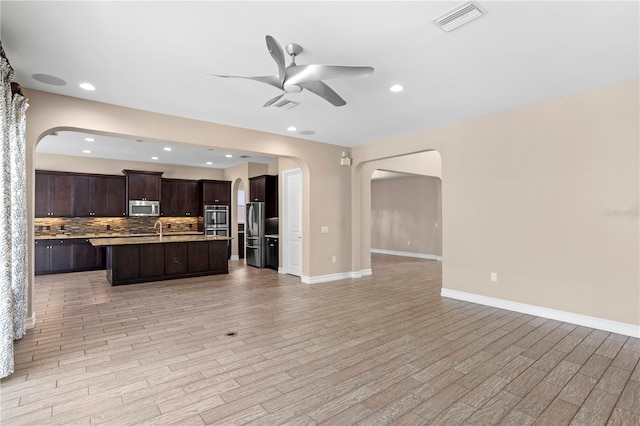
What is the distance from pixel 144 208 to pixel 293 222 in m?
4.69

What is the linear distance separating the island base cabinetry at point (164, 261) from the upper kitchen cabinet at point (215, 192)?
10.1 ft

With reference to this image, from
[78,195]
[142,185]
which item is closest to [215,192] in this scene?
[142,185]

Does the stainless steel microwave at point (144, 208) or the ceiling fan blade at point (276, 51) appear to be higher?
the ceiling fan blade at point (276, 51)

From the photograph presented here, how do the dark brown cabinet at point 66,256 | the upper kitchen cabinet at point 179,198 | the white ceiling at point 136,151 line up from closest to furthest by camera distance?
the white ceiling at point 136,151, the dark brown cabinet at point 66,256, the upper kitchen cabinet at point 179,198

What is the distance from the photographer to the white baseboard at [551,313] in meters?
3.71

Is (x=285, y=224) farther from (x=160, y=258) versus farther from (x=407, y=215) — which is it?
(x=407, y=215)

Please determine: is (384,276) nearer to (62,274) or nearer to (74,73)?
(74,73)

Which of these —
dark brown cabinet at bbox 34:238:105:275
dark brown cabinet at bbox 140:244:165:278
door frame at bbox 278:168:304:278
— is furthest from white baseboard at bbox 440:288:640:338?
dark brown cabinet at bbox 34:238:105:275

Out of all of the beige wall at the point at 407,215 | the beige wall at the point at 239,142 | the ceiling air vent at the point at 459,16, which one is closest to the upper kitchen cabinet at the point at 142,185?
the beige wall at the point at 239,142

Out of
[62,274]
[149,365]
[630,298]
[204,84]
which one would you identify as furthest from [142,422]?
[62,274]

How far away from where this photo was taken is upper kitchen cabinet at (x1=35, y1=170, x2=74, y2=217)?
26.3 ft

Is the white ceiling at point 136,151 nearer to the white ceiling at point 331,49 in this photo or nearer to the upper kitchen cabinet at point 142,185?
the upper kitchen cabinet at point 142,185

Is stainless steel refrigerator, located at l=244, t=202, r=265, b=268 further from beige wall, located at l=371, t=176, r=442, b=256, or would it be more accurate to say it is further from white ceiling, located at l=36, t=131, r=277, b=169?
beige wall, located at l=371, t=176, r=442, b=256

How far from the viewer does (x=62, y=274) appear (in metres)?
7.70
